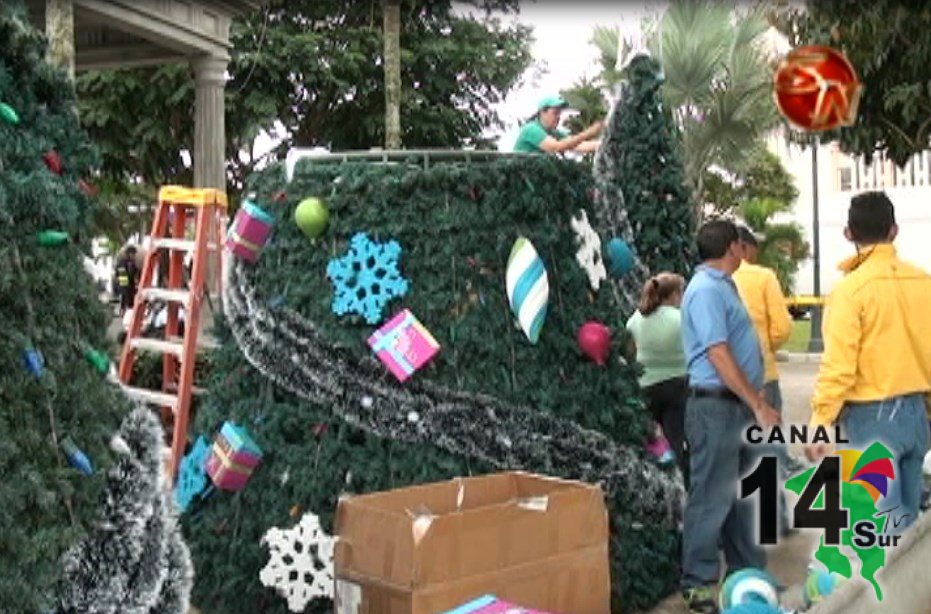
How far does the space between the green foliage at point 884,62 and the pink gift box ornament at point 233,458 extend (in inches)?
166

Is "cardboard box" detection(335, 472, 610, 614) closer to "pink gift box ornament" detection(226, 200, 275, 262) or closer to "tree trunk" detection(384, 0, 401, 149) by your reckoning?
"pink gift box ornament" detection(226, 200, 275, 262)

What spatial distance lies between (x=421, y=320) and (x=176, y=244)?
3.73 meters

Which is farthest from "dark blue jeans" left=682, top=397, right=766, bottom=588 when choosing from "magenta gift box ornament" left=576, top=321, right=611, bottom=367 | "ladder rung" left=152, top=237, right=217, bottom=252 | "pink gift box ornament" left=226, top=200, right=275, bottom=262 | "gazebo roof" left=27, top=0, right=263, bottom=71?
"gazebo roof" left=27, top=0, right=263, bottom=71

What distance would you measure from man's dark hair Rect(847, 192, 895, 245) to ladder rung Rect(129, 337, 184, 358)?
4404 millimetres

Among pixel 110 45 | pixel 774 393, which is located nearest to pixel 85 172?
pixel 774 393

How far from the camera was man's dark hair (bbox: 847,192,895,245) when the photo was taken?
4.28m

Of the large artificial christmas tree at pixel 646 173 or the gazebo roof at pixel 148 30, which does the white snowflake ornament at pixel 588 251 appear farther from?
the gazebo roof at pixel 148 30

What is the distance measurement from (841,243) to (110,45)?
33.6 meters

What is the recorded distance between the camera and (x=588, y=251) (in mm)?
5035

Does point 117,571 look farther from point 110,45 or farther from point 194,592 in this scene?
point 110,45

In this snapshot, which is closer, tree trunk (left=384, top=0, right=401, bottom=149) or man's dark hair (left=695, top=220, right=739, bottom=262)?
man's dark hair (left=695, top=220, right=739, bottom=262)

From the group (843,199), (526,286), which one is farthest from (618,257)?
(843,199)

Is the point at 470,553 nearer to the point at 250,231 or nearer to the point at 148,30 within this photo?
the point at 250,231

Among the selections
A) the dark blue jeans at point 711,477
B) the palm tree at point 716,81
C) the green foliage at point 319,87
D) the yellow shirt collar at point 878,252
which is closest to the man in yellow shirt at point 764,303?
the dark blue jeans at point 711,477
